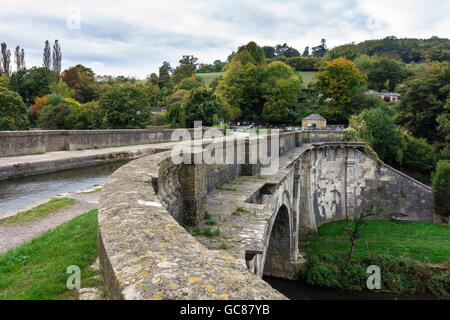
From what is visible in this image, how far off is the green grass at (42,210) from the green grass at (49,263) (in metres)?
1.20

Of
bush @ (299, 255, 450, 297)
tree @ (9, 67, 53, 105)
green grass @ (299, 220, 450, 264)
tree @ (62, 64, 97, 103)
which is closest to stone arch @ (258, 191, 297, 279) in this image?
bush @ (299, 255, 450, 297)

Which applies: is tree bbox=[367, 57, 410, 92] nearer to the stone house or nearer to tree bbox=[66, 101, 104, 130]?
the stone house

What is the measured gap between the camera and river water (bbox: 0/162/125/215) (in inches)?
292

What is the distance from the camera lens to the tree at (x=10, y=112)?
21278mm

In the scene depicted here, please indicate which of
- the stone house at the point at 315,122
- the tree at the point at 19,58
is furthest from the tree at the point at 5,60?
the stone house at the point at 315,122

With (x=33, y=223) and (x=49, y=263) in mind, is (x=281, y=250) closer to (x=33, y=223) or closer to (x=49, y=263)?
(x=33, y=223)

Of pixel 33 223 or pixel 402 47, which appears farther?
pixel 402 47

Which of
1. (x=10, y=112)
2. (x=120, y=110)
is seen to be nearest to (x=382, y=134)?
(x=120, y=110)

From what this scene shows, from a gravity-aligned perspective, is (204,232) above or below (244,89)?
below

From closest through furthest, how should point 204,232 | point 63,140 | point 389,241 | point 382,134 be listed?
1. point 204,232
2. point 63,140
3. point 389,241
4. point 382,134

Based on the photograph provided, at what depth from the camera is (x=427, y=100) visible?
37.8 meters

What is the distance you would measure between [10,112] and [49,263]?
23.1 metres

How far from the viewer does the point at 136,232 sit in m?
2.10

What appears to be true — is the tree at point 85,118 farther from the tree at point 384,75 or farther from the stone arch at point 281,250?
the tree at point 384,75
